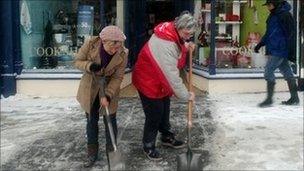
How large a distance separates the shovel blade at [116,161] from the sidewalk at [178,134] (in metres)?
0.41

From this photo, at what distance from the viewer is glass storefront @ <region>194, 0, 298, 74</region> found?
973cm

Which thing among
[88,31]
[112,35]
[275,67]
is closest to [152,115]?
[112,35]

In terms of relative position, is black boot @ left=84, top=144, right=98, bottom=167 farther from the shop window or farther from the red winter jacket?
the shop window

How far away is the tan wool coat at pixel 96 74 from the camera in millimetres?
5473

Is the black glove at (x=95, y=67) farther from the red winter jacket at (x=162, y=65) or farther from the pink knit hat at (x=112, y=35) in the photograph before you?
the red winter jacket at (x=162, y=65)

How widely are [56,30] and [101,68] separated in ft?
15.4

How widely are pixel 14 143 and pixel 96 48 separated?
1948 mm

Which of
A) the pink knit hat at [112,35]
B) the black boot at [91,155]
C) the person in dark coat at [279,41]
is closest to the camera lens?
the pink knit hat at [112,35]

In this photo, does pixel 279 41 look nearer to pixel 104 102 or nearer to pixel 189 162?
pixel 189 162

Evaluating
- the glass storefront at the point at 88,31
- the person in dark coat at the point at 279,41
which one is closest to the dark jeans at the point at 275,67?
the person in dark coat at the point at 279,41

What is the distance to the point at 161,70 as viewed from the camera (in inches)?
215

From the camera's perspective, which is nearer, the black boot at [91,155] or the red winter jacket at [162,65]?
the red winter jacket at [162,65]

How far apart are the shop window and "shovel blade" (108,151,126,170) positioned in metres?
4.69

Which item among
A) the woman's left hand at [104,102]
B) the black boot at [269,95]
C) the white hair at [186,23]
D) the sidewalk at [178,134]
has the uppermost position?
the white hair at [186,23]
